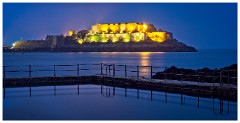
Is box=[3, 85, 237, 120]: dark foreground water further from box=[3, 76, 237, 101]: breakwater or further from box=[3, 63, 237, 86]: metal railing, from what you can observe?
box=[3, 63, 237, 86]: metal railing

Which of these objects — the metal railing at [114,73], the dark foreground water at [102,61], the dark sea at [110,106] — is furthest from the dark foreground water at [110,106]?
the dark foreground water at [102,61]

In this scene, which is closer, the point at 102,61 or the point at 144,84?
the point at 144,84

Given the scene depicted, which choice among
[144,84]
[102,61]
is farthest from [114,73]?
[102,61]

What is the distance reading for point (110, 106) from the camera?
10.9 metres

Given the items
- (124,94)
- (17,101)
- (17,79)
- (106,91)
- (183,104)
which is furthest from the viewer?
(17,79)

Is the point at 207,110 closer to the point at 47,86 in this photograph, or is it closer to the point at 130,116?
the point at 130,116

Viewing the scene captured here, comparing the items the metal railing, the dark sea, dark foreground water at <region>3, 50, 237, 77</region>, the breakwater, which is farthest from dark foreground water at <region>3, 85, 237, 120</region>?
dark foreground water at <region>3, 50, 237, 77</region>

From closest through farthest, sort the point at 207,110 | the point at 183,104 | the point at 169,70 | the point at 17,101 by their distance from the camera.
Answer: the point at 207,110 < the point at 183,104 < the point at 17,101 < the point at 169,70

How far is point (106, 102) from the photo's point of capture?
1159 centimetres

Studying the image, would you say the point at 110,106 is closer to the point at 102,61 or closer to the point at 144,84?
the point at 144,84

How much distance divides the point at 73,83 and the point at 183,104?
5592 mm

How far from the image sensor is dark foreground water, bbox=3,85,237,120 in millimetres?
9500

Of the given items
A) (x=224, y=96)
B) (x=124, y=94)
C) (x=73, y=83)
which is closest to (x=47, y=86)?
(x=73, y=83)

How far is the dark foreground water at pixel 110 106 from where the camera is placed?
9.50 meters
